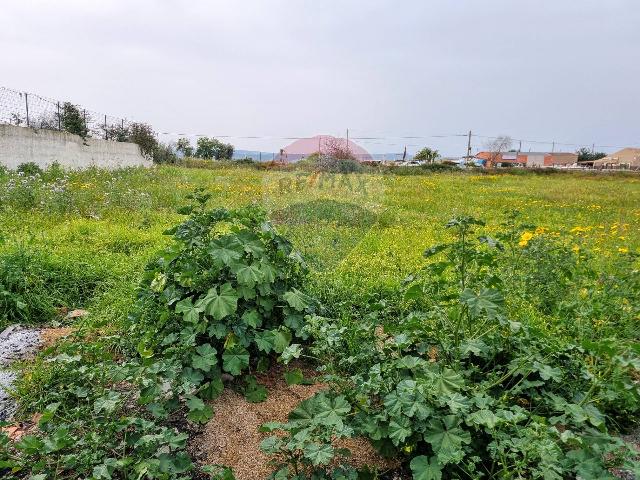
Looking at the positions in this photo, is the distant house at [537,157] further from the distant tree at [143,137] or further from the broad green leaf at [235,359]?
the broad green leaf at [235,359]

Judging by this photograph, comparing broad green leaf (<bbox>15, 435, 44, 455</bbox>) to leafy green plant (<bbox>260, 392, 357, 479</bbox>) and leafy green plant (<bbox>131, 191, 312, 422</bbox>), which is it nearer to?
leafy green plant (<bbox>131, 191, 312, 422</bbox>)

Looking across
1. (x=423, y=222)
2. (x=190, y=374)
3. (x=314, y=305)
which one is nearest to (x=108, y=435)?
(x=190, y=374)

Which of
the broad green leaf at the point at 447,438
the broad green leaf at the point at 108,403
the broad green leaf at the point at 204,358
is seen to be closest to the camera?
the broad green leaf at the point at 447,438

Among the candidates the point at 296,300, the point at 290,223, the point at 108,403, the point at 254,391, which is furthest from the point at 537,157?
the point at 108,403

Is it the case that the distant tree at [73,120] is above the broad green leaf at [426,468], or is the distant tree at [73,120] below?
above

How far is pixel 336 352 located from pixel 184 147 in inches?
1013

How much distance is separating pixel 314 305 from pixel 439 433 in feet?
4.09

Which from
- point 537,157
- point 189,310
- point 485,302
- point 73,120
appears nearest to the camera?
point 485,302

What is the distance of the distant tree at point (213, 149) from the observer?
3169 centimetres

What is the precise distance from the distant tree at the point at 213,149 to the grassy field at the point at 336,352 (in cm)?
2763

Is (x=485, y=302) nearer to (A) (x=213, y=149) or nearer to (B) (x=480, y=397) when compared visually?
(B) (x=480, y=397)

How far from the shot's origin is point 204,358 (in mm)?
2381

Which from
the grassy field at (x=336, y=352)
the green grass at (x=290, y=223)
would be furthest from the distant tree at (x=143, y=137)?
the grassy field at (x=336, y=352)

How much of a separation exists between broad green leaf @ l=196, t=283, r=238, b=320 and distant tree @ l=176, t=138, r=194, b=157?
77.7 ft
